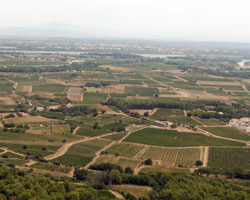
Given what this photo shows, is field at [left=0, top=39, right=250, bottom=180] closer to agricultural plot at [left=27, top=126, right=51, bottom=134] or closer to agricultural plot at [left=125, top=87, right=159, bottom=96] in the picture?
agricultural plot at [left=27, top=126, right=51, bottom=134]

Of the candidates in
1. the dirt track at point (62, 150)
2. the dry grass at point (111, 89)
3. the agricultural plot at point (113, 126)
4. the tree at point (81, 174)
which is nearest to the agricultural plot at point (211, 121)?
the agricultural plot at point (113, 126)

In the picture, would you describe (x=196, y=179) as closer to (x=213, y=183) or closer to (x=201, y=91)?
(x=213, y=183)

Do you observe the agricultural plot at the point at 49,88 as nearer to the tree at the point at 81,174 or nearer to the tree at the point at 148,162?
the tree at the point at 148,162

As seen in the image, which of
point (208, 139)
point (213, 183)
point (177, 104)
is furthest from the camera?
point (177, 104)

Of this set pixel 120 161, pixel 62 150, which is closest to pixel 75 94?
pixel 62 150

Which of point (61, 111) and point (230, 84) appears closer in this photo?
point (61, 111)

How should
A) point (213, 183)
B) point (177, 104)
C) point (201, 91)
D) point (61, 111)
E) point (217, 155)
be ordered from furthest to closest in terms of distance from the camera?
point (201, 91)
point (177, 104)
point (61, 111)
point (217, 155)
point (213, 183)

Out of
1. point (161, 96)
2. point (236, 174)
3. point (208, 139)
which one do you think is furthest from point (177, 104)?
point (236, 174)
